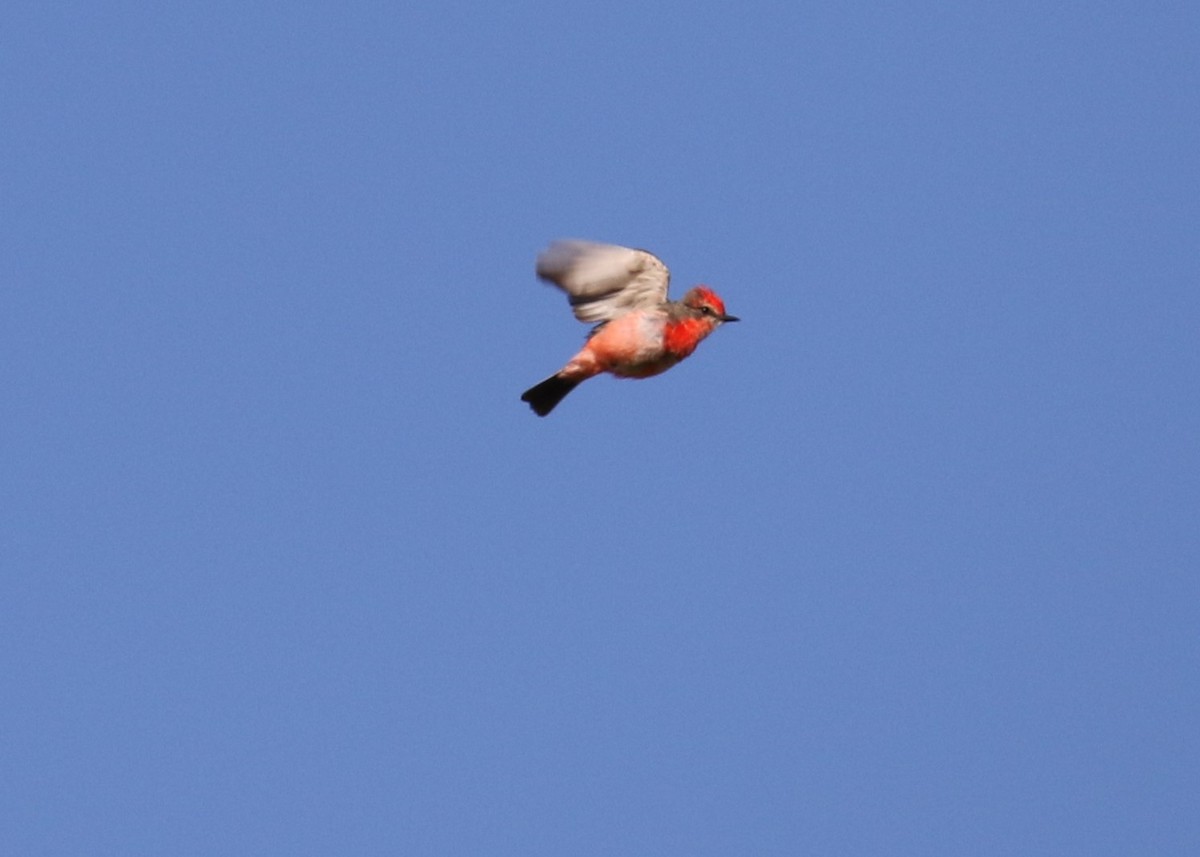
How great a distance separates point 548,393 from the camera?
50.7 feet

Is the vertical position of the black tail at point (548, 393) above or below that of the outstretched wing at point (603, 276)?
below

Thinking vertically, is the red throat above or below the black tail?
above

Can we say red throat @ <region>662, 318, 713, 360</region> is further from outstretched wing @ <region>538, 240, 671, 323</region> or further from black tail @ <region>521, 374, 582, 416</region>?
black tail @ <region>521, 374, 582, 416</region>

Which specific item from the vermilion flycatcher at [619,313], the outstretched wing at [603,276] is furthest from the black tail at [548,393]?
the outstretched wing at [603,276]

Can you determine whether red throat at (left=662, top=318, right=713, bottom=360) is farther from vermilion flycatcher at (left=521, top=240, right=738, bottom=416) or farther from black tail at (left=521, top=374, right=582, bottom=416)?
black tail at (left=521, top=374, right=582, bottom=416)

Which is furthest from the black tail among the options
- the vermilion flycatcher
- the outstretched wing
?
the outstretched wing

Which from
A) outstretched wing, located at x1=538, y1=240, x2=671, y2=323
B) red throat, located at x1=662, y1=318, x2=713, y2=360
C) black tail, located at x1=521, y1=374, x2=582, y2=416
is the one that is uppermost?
outstretched wing, located at x1=538, y1=240, x2=671, y2=323

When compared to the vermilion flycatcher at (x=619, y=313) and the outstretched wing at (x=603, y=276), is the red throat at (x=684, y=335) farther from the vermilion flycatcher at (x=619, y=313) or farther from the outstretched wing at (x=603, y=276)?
the outstretched wing at (x=603, y=276)

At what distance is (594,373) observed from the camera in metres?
15.5

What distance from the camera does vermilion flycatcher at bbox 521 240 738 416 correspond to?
50.5 feet

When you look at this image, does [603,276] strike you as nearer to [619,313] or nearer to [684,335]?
[619,313]

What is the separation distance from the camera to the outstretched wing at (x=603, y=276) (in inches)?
611

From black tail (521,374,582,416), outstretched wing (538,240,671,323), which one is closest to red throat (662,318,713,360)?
outstretched wing (538,240,671,323)

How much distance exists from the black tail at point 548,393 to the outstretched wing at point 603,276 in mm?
554
